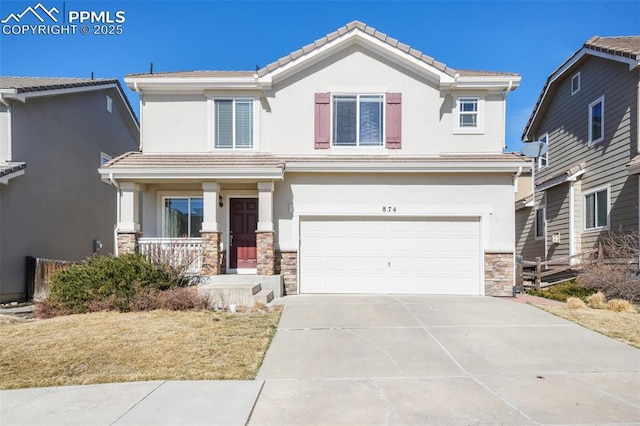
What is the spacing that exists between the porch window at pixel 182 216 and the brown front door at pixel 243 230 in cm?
116

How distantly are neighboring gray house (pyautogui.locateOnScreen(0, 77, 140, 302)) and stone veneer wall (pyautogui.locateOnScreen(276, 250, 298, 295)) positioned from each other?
305 inches

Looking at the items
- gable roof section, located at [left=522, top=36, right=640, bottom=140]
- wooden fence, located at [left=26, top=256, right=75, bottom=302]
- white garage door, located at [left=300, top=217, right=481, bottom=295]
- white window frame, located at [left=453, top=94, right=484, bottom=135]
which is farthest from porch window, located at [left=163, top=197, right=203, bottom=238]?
gable roof section, located at [left=522, top=36, right=640, bottom=140]

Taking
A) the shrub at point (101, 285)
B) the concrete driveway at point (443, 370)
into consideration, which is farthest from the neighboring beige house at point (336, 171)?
the concrete driveway at point (443, 370)

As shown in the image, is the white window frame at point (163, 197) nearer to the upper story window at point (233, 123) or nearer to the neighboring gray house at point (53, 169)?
the upper story window at point (233, 123)

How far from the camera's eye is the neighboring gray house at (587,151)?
14.4 m

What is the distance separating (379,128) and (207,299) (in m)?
7.16

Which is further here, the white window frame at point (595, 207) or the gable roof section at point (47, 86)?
the white window frame at point (595, 207)

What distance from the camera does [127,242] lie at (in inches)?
507

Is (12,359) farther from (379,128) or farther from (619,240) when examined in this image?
(619,240)

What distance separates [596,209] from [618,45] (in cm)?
564

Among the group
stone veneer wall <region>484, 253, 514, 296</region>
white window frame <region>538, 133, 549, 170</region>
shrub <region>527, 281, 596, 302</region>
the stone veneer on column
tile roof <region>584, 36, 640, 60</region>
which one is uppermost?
tile roof <region>584, 36, 640, 60</region>

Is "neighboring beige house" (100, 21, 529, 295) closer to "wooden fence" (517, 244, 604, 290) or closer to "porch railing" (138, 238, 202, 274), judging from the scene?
"porch railing" (138, 238, 202, 274)

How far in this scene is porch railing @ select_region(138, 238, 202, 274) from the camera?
11.5 metres

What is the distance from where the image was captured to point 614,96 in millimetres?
15258
